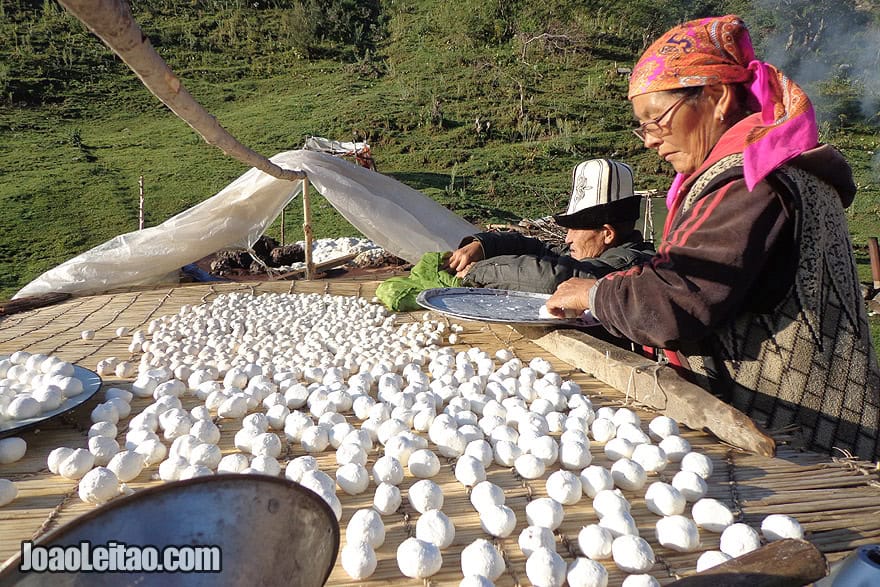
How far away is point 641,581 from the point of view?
0.67m

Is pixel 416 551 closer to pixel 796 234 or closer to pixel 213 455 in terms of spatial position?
pixel 213 455

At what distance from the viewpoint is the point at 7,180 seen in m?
9.47

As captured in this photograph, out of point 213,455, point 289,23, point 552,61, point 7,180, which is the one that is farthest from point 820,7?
point 213,455

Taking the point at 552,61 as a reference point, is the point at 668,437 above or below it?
below

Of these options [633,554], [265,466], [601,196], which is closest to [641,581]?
[633,554]

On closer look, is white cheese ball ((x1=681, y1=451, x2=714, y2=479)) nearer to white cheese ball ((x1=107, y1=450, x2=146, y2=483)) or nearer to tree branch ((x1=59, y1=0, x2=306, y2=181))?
white cheese ball ((x1=107, y1=450, x2=146, y2=483))

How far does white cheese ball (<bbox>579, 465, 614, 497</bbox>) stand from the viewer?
0.89m

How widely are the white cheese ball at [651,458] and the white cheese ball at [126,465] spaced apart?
836 mm

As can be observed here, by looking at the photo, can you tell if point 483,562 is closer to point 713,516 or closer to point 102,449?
point 713,516

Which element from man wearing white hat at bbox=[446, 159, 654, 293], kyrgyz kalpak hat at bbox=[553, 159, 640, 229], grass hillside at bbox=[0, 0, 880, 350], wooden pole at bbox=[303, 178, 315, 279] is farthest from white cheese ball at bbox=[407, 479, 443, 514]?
grass hillside at bbox=[0, 0, 880, 350]

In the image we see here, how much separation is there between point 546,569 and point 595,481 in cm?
24

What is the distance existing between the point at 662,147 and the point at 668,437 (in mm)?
663

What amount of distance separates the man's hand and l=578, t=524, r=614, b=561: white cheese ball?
5.64ft

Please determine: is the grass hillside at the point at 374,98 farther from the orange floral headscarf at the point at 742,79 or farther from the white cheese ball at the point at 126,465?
the orange floral headscarf at the point at 742,79
